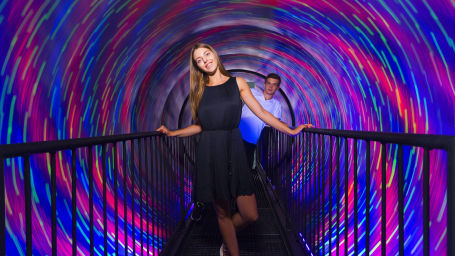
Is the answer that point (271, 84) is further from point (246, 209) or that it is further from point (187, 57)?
point (246, 209)

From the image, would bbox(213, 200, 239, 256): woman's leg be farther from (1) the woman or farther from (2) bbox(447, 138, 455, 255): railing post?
(2) bbox(447, 138, 455, 255): railing post

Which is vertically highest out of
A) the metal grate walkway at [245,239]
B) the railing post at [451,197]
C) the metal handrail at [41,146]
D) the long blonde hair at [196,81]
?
the long blonde hair at [196,81]

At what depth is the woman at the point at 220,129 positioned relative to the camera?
2750 mm

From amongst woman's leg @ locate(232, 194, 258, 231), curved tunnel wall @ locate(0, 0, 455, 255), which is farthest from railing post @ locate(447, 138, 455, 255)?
woman's leg @ locate(232, 194, 258, 231)

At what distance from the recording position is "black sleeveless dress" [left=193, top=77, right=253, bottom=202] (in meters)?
2.74

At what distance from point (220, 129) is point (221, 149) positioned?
0.16 metres

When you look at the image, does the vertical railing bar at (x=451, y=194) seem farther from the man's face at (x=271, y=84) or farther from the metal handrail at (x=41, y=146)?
the man's face at (x=271, y=84)

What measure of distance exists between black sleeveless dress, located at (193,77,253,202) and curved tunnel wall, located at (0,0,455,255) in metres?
1.23

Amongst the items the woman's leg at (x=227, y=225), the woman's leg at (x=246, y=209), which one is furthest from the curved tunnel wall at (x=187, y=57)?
the woman's leg at (x=246, y=209)

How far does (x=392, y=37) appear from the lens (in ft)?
10.5

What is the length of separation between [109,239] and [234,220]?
182 centimetres

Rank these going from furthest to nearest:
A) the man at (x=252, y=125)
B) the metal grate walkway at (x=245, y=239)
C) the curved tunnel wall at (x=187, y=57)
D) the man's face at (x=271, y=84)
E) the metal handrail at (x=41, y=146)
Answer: the man's face at (x=271, y=84), the man at (x=252, y=125), the metal grate walkway at (x=245, y=239), the curved tunnel wall at (x=187, y=57), the metal handrail at (x=41, y=146)

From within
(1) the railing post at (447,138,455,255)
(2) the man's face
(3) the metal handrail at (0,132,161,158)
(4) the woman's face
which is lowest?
(1) the railing post at (447,138,455,255)

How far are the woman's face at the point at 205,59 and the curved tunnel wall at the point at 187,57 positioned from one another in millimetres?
1069
